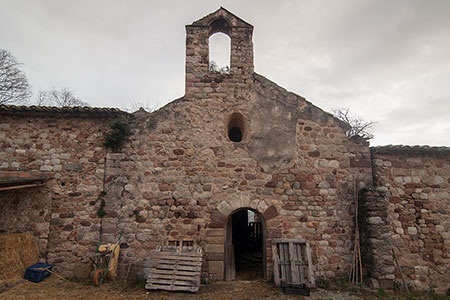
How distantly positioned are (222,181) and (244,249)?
477cm

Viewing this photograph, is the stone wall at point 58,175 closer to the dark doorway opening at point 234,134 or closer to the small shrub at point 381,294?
the dark doorway opening at point 234,134

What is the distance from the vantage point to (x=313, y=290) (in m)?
5.70

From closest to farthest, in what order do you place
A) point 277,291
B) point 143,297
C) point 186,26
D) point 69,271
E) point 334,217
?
point 143,297, point 277,291, point 69,271, point 334,217, point 186,26

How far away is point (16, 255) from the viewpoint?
5.69 metres

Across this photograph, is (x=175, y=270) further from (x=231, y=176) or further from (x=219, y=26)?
(x=219, y=26)

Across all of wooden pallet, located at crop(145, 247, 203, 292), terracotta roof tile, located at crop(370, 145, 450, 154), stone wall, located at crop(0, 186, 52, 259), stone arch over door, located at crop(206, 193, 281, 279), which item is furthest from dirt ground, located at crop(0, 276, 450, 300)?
terracotta roof tile, located at crop(370, 145, 450, 154)

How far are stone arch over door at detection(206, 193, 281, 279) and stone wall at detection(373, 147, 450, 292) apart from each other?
288 cm

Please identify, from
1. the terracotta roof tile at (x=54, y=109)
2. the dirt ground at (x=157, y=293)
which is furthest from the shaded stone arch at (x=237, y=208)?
the terracotta roof tile at (x=54, y=109)

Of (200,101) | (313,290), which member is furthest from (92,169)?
(313,290)

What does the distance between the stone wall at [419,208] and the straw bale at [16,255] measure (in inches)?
342

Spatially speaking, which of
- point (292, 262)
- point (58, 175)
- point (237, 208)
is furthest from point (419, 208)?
point (58, 175)

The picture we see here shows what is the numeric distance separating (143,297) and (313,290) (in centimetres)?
377

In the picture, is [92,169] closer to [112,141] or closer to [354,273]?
[112,141]

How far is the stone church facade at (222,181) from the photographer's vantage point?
6.14 m
